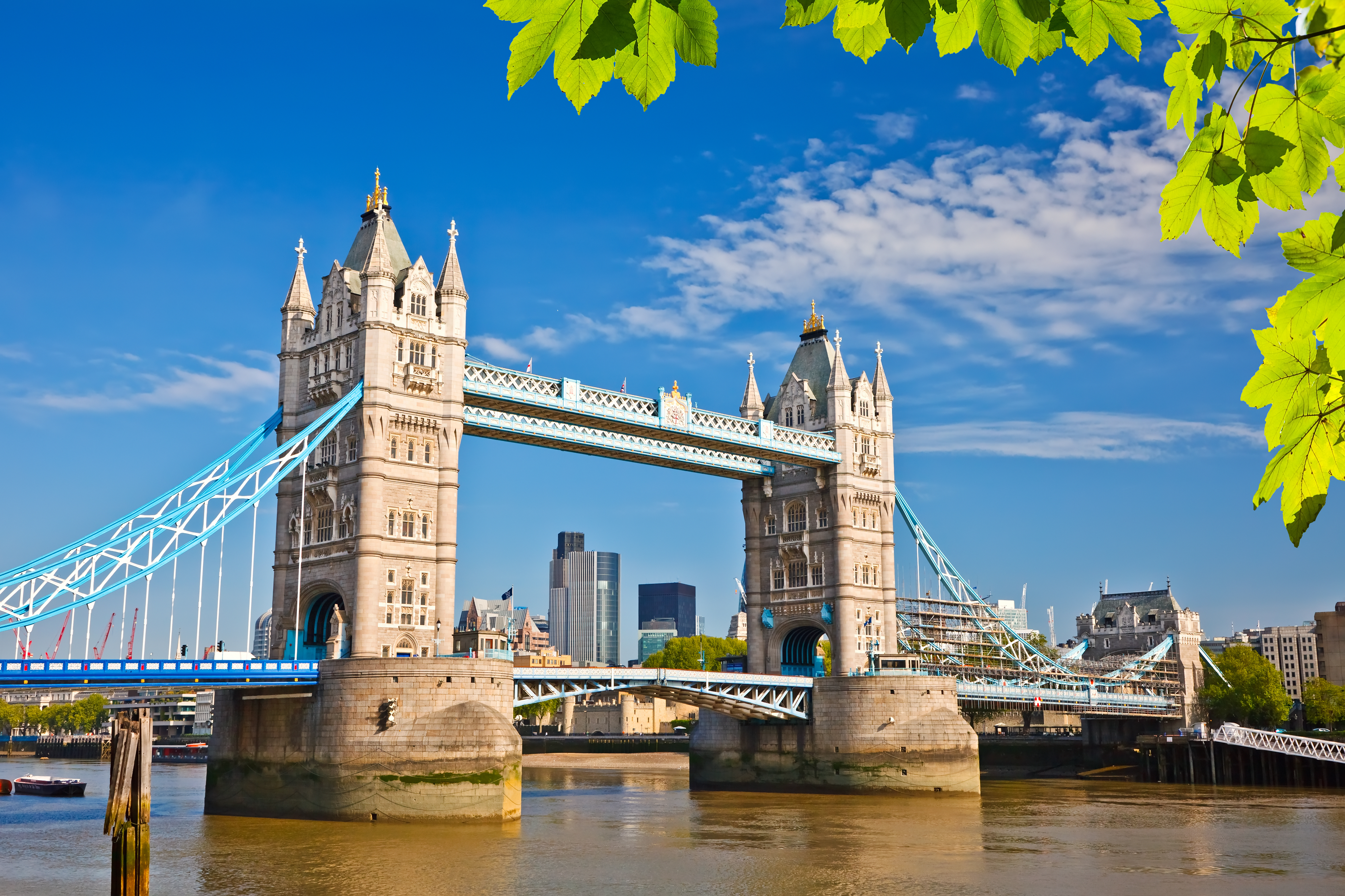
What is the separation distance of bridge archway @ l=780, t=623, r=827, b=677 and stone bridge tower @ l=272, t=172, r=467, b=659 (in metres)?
23.4

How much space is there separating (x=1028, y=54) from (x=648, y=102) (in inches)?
47.4

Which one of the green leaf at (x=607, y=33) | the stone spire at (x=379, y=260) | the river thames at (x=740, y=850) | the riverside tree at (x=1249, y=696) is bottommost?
the river thames at (x=740, y=850)

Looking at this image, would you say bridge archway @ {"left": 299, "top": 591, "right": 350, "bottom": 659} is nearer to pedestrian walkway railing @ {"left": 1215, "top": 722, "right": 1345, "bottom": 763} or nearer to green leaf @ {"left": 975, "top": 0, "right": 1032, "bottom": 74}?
green leaf @ {"left": 975, "top": 0, "right": 1032, "bottom": 74}

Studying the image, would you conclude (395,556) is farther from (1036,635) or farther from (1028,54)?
(1036,635)

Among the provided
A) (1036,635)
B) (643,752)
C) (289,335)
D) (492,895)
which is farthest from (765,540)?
(1036,635)

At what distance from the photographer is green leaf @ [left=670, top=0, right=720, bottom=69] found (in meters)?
3.33

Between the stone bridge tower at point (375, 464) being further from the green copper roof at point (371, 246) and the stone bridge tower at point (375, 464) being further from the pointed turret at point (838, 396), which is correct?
the pointed turret at point (838, 396)

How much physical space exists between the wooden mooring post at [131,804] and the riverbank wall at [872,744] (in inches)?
1404

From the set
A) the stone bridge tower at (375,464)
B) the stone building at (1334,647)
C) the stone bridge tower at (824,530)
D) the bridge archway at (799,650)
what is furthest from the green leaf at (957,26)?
the stone building at (1334,647)

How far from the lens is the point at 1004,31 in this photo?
12.0 feet

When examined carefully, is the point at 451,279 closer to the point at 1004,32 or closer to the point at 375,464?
the point at 375,464

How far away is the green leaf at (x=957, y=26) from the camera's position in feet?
12.0

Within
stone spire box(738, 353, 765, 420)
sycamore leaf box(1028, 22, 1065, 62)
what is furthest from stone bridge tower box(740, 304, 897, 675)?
sycamore leaf box(1028, 22, 1065, 62)

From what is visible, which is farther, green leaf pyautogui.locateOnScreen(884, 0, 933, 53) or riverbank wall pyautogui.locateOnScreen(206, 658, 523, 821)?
riverbank wall pyautogui.locateOnScreen(206, 658, 523, 821)
